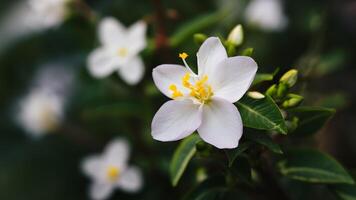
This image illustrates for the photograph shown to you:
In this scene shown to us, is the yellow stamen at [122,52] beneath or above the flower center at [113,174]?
above

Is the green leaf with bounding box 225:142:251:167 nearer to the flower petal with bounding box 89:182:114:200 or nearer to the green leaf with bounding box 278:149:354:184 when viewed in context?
the green leaf with bounding box 278:149:354:184

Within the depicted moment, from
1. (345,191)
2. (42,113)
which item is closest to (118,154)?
(42,113)

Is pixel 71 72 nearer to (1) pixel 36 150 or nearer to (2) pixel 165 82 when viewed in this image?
(1) pixel 36 150

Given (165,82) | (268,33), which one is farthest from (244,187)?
(268,33)

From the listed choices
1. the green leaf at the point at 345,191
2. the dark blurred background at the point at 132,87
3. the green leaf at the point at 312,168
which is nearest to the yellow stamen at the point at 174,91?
the green leaf at the point at 312,168

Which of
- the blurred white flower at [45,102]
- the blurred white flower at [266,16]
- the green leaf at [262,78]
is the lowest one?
the blurred white flower at [45,102]

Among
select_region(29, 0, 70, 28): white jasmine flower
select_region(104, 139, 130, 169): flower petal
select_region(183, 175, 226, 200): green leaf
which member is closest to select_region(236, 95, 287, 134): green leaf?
select_region(183, 175, 226, 200): green leaf

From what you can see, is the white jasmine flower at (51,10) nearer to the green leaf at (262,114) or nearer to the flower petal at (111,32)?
the flower petal at (111,32)
